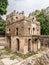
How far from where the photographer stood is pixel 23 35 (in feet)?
73.2

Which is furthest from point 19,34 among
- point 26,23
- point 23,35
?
point 26,23

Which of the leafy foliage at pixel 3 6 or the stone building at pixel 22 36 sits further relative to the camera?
the leafy foliage at pixel 3 6

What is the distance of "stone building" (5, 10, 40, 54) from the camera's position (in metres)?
22.4

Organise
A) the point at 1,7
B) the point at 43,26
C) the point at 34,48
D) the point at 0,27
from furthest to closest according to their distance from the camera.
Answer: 1. the point at 43,26
2. the point at 0,27
3. the point at 1,7
4. the point at 34,48

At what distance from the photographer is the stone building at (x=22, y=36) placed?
22.4 meters

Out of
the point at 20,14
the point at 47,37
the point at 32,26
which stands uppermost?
the point at 20,14

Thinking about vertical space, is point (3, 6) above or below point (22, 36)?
above

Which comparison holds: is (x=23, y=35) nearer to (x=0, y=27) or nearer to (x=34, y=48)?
(x=34, y=48)

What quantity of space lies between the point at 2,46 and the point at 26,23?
8.70m

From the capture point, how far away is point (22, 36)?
22.4m

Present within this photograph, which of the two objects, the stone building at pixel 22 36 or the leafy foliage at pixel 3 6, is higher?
the leafy foliage at pixel 3 6

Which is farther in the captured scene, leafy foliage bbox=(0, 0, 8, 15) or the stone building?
leafy foliage bbox=(0, 0, 8, 15)

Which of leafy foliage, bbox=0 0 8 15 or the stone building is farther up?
leafy foliage, bbox=0 0 8 15

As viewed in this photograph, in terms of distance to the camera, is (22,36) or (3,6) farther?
(3,6)
